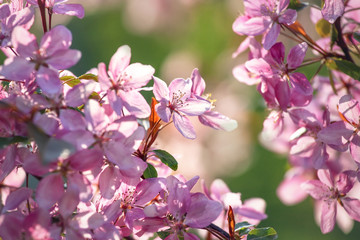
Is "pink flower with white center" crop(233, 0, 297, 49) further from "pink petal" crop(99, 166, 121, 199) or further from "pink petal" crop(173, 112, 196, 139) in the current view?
"pink petal" crop(99, 166, 121, 199)

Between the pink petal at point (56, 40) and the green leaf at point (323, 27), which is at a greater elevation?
the pink petal at point (56, 40)

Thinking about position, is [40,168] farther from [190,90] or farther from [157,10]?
[157,10]

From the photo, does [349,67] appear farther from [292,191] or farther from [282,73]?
[292,191]

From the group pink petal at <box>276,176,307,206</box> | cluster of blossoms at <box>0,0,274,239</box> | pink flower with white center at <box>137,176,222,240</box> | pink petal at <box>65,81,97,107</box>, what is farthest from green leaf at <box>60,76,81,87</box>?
pink petal at <box>276,176,307,206</box>

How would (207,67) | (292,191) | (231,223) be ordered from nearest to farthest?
1. (231,223)
2. (292,191)
3. (207,67)

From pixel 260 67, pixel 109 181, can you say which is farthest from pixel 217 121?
pixel 109 181

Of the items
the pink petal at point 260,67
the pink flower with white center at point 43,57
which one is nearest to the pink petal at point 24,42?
the pink flower with white center at point 43,57

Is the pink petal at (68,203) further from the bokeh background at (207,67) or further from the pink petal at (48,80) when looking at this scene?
the bokeh background at (207,67)
